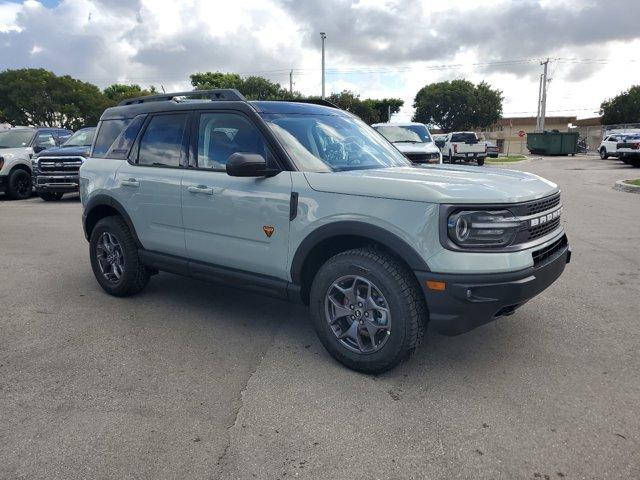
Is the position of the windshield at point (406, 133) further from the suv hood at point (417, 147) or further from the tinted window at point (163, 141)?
the tinted window at point (163, 141)

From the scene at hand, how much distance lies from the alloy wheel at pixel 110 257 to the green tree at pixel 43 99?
5058cm

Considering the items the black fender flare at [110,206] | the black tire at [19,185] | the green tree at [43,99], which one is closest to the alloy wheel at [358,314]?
the black fender flare at [110,206]

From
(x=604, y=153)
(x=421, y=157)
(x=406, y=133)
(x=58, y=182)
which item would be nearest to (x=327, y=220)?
(x=421, y=157)

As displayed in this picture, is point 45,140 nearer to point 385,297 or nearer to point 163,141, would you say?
point 163,141

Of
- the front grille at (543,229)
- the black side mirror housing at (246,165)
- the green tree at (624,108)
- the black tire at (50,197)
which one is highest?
the green tree at (624,108)

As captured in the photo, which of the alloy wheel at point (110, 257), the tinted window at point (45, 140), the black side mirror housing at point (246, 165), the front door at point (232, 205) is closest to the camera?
the black side mirror housing at point (246, 165)

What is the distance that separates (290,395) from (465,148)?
86.5 feet

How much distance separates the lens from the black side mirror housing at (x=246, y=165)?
11.5ft

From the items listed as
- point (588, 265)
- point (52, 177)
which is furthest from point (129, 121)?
point (52, 177)

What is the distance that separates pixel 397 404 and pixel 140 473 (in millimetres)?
1455

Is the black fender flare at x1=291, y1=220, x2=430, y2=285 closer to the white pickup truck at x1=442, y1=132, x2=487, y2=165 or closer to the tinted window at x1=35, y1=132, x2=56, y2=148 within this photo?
the tinted window at x1=35, y1=132, x2=56, y2=148

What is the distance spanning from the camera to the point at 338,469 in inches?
98.5

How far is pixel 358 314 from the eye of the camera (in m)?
3.43

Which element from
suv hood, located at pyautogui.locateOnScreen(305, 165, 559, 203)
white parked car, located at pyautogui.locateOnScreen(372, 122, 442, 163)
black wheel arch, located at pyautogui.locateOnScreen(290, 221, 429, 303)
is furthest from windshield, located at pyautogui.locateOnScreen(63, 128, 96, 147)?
suv hood, located at pyautogui.locateOnScreen(305, 165, 559, 203)
